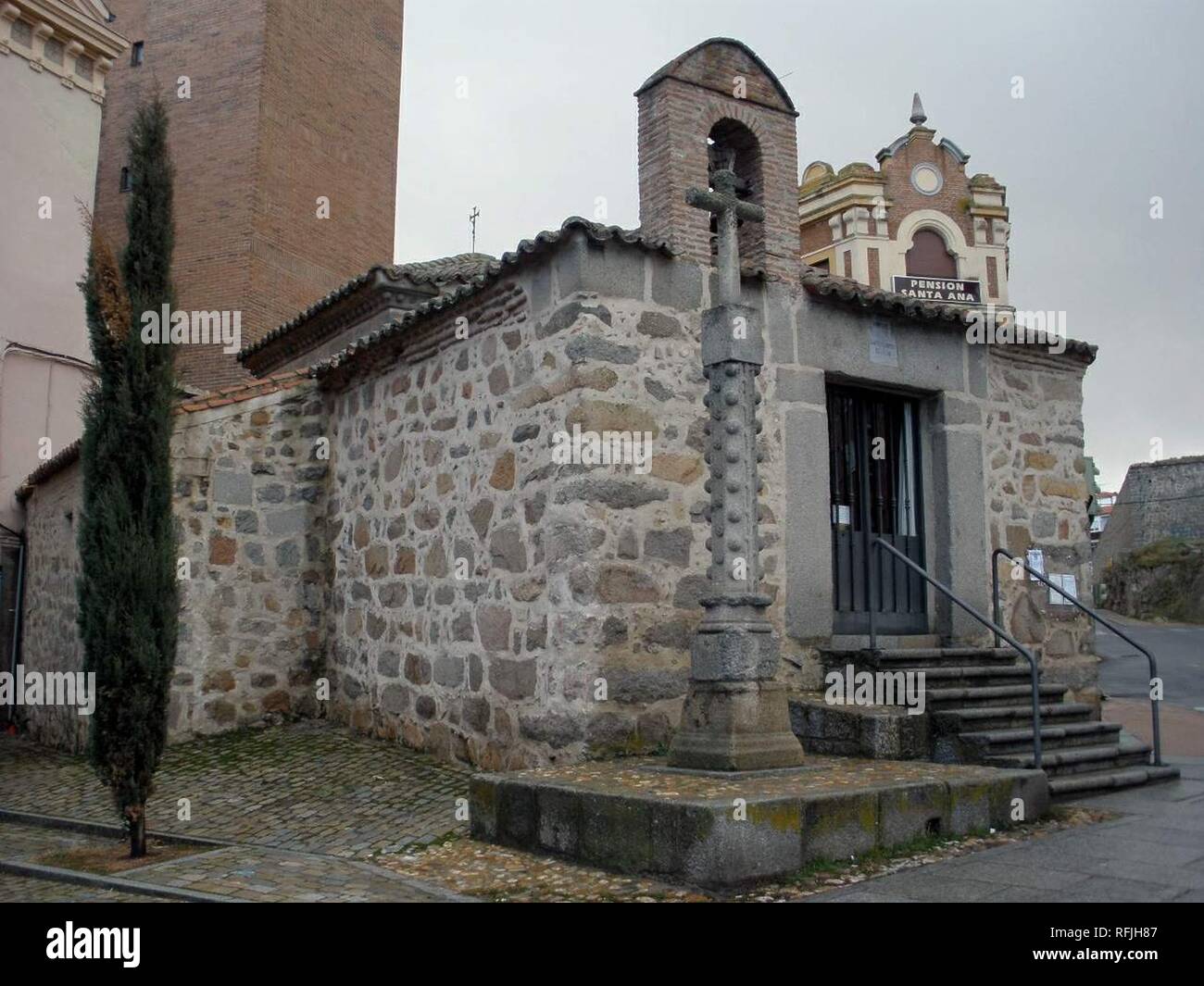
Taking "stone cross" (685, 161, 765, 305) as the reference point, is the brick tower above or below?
above

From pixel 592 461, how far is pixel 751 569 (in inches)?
60.7

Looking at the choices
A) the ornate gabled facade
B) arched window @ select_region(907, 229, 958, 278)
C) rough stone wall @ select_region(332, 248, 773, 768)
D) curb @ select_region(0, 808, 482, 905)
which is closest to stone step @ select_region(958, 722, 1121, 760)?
rough stone wall @ select_region(332, 248, 773, 768)

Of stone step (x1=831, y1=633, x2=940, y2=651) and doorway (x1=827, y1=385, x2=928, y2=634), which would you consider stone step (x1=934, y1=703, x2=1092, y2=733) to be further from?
doorway (x1=827, y1=385, x2=928, y2=634)

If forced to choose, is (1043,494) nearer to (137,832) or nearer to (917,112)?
(137,832)

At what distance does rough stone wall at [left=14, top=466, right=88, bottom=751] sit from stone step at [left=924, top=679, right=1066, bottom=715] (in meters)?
7.98

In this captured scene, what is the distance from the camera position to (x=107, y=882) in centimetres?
548

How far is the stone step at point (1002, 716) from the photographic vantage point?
7.11 metres

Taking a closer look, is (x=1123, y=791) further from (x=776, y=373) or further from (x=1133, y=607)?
(x=1133, y=607)

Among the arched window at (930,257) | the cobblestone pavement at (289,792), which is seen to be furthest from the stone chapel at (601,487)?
the arched window at (930,257)

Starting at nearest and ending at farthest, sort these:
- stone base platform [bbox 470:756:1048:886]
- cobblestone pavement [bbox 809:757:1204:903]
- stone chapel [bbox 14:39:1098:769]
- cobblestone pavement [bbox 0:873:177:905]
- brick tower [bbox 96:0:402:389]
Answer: cobblestone pavement [bbox 809:757:1204:903], stone base platform [bbox 470:756:1048:886], cobblestone pavement [bbox 0:873:177:905], stone chapel [bbox 14:39:1098:769], brick tower [bbox 96:0:402:389]

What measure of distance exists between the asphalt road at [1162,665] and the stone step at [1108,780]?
475cm

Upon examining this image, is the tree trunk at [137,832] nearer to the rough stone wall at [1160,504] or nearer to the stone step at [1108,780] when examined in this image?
the stone step at [1108,780]

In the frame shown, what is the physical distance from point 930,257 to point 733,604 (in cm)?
2191

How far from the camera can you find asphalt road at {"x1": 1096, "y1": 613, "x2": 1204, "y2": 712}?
1387cm
